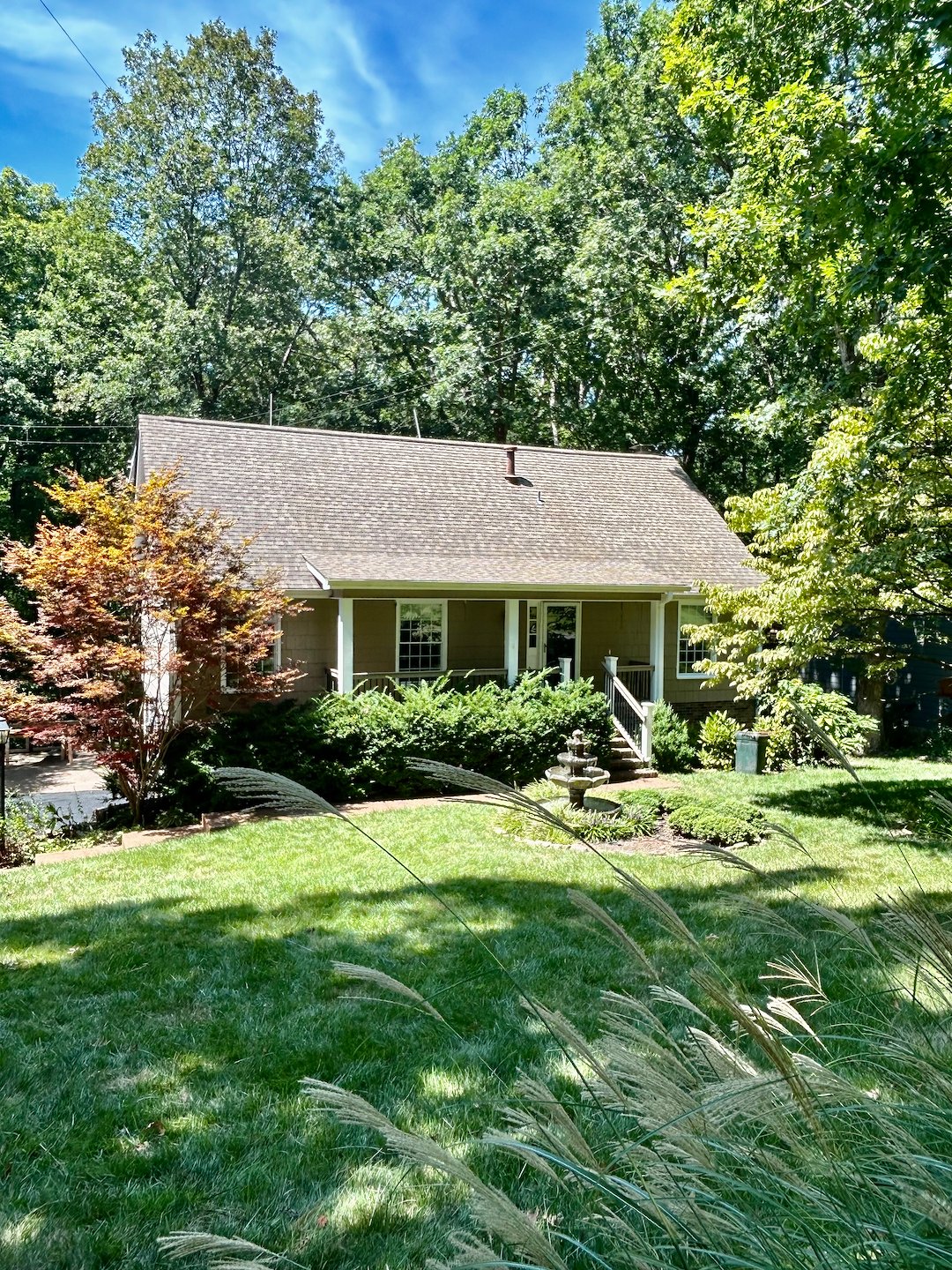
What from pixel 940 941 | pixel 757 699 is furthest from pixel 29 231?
pixel 940 941

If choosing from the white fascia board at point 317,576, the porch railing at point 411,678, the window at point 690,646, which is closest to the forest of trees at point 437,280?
the window at point 690,646

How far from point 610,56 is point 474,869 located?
27196 mm

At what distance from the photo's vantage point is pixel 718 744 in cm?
1561

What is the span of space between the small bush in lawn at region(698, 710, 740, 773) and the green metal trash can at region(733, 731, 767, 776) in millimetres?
380

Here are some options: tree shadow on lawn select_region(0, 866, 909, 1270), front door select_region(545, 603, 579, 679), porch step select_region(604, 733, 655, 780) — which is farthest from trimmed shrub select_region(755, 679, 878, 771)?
tree shadow on lawn select_region(0, 866, 909, 1270)

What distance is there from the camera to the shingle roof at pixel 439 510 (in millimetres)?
15164

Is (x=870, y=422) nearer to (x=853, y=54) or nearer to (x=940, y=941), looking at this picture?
(x=853, y=54)

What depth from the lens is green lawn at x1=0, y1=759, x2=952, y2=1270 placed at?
297 centimetres

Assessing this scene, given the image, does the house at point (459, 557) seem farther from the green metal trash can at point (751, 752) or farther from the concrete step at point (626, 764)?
the green metal trash can at point (751, 752)

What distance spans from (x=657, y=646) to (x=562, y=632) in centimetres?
210

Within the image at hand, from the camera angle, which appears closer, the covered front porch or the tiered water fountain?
A: the tiered water fountain

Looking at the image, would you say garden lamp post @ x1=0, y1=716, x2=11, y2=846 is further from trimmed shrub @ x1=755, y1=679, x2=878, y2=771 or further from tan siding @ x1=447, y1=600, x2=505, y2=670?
trimmed shrub @ x1=755, y1=679, x2=878, y2=771

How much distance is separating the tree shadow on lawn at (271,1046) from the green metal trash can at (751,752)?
8.05m

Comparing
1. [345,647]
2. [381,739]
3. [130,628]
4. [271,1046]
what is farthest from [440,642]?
[271,1046]
